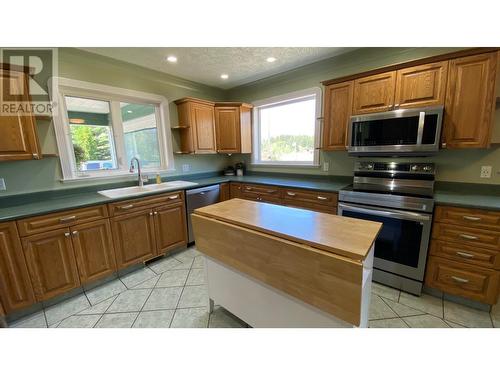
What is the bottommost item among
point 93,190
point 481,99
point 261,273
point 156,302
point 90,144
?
point 156,302

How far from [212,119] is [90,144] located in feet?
5.87

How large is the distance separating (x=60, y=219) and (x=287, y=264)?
211 centimetres

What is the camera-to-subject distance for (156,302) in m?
1.95

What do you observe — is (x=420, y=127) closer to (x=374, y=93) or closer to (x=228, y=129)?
(x=374, y=93)

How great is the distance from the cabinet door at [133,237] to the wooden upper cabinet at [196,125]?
1.33 meters

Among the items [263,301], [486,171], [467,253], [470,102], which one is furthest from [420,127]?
[263,301]

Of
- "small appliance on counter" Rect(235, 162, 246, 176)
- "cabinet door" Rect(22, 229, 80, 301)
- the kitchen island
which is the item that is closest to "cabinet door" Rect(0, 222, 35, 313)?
"cabinet door" Rect(22, 229, 80, 301)

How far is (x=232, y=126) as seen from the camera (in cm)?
356

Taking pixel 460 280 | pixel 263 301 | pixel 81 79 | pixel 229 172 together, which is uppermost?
pixel 81 79

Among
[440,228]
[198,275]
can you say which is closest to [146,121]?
[198,275]

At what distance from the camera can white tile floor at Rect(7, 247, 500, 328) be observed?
5.47 ft

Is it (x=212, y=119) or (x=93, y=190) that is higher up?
(x=212, y=119)

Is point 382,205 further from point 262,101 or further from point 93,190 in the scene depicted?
point 93,190

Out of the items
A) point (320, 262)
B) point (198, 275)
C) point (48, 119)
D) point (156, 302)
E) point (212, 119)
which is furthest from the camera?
point (212, 119)
